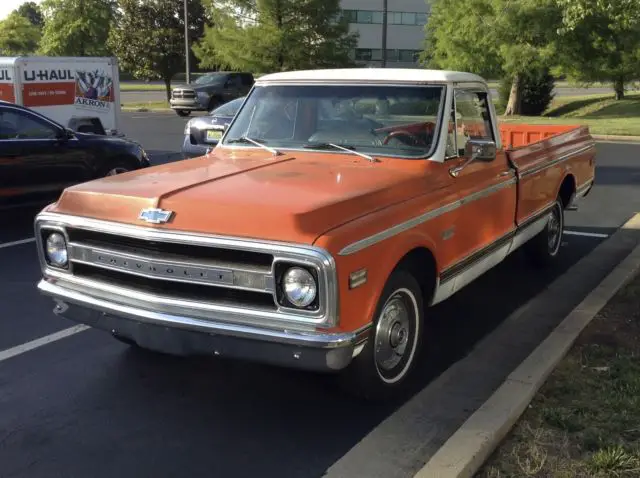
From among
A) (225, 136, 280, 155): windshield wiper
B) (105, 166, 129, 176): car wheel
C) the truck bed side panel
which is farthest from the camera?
(105, 166, 129, 176): car wheel

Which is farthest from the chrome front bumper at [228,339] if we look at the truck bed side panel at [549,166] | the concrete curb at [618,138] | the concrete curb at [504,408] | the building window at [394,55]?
the building window at [394,55]

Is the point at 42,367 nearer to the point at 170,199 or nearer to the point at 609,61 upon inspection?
the point at 170,199

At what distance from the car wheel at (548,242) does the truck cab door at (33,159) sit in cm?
585

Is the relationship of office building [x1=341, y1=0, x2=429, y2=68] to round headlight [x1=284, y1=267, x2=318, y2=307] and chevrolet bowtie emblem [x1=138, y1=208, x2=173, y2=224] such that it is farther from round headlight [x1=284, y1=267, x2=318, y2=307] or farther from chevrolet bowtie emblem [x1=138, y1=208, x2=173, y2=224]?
round headlight [x1=284, y1=267, x2=318, y2=307]

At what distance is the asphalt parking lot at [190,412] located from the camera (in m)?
3.55

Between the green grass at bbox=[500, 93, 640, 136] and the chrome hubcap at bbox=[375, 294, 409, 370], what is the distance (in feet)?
62.3

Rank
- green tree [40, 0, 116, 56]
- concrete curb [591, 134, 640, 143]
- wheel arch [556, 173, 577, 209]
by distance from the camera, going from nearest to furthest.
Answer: wheel arch [556, 173, 577, 209] < concrete curb [591, 134, 640, 143] < green tree [40, 0, 116, 56]

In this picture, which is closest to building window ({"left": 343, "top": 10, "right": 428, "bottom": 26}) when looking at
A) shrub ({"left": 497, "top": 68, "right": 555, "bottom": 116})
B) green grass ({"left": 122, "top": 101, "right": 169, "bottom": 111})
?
green grass ({"left": 122, "top": 101, "right": 169, "bottom": 111})

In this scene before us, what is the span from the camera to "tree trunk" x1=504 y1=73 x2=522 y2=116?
29.5m

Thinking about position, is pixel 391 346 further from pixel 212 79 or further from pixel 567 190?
pixel 212 79

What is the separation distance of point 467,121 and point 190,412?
2.90m

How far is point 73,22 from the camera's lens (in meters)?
Result: 46.4

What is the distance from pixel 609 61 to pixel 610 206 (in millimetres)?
18364

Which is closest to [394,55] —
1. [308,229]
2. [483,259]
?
[483,259]
